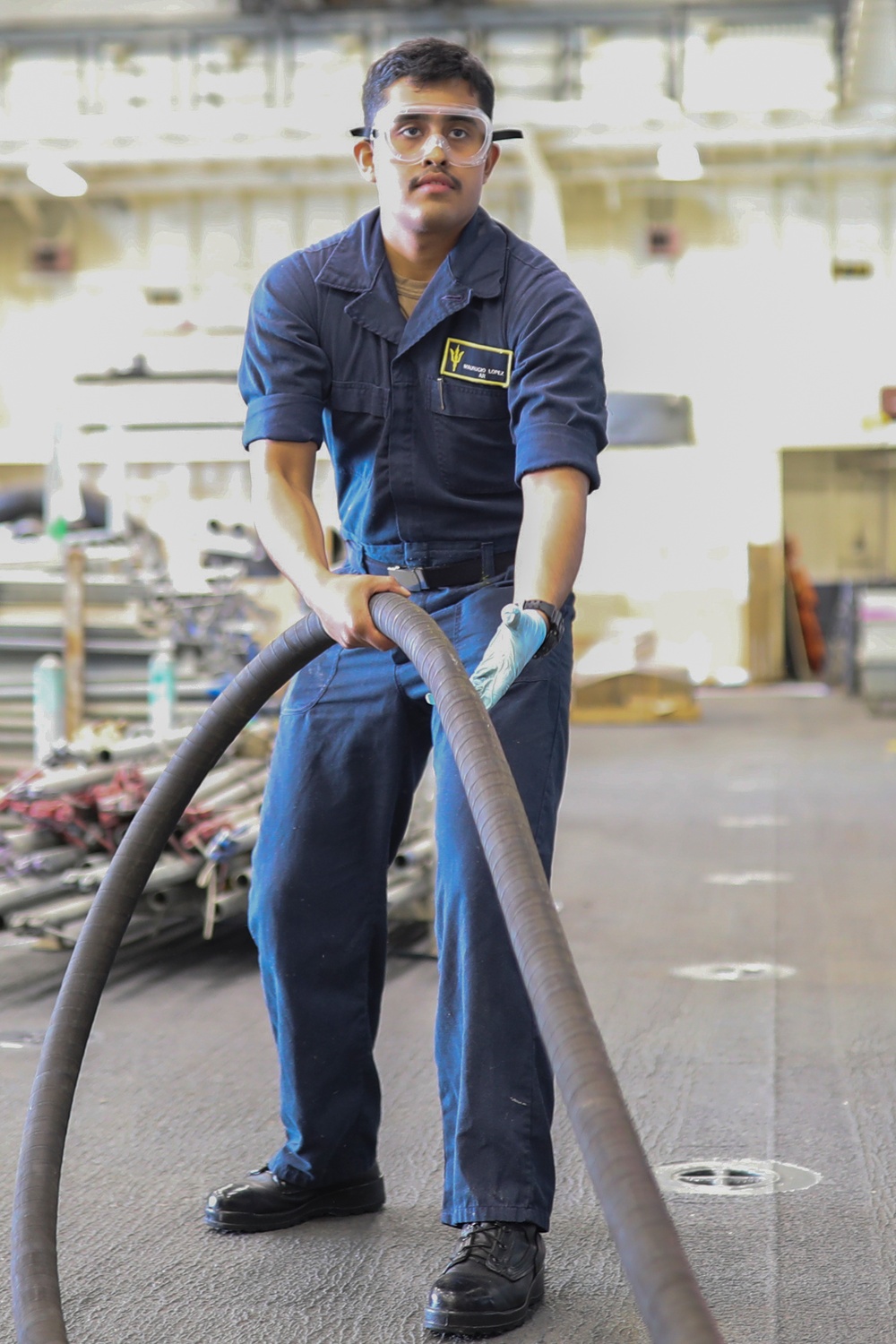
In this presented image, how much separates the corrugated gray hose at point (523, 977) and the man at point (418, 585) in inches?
5.0

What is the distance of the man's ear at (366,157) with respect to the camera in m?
2.37

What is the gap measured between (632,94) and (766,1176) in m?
14.1

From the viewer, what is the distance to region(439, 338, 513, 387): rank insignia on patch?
2.21 m

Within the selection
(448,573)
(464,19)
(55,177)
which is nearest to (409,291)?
(448,573)

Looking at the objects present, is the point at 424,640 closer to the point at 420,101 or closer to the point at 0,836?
the point at 420,101

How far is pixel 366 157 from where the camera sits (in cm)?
241

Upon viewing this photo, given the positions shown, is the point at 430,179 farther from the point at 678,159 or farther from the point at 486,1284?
the point at 678,159

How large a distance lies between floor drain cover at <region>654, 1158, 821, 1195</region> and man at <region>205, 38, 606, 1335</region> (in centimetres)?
56

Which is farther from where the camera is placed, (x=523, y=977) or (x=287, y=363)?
(x=287, y=363)

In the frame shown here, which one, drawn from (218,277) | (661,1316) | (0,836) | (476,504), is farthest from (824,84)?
(661,1316)

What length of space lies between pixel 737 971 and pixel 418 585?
239 centimetres

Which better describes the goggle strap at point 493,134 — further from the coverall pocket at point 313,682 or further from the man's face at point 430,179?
the coverall pocket at point 313,682

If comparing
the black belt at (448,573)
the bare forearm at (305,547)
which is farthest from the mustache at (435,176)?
the black belt at (448,573)

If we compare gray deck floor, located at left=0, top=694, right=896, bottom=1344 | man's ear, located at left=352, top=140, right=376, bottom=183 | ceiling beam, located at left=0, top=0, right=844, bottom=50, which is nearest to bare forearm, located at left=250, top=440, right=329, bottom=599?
man's ear, located at left=352, top=140, right=376, bottom=183
